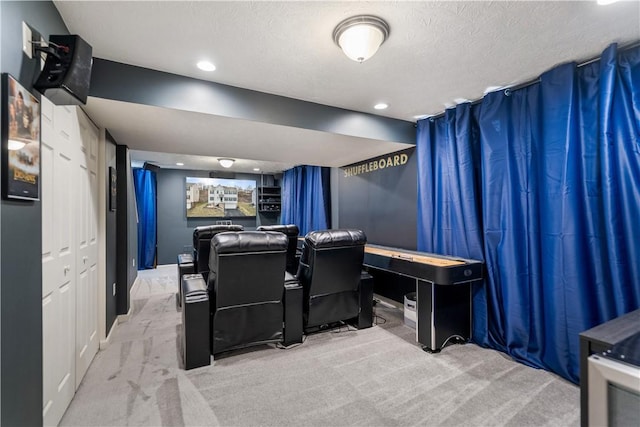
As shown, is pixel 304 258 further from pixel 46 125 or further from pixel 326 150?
pixel 46 125

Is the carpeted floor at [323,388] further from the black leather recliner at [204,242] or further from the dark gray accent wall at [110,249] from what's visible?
the black leather recliner at [204,242]

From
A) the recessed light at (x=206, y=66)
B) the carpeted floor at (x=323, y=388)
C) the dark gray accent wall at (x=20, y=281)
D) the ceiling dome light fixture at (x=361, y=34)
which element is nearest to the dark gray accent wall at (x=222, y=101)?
the recessed light at (x=206, y=66)

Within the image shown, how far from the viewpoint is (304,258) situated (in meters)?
2.88

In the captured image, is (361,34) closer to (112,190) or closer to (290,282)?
(290,282)

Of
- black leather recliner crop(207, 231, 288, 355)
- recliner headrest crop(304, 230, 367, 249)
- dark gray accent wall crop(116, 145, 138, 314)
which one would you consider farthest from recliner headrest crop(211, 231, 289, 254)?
dark gray accent wall crop(116, 145, 138, 314)

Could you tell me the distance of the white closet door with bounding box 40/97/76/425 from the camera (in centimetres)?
153

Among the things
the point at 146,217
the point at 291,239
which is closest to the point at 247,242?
the point at 291,239

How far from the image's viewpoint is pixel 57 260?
1.70 meters

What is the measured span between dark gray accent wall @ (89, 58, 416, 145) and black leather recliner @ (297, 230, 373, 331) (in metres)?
1.22

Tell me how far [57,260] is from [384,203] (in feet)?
12.1

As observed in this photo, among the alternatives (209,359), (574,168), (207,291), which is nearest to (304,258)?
(207,291)

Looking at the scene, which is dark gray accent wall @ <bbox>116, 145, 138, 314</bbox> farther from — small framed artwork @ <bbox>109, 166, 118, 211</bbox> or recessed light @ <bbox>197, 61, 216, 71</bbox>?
recessed light @ <bbox>197, 61, 216, 71</bbox>

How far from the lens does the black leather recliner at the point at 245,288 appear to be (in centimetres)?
233

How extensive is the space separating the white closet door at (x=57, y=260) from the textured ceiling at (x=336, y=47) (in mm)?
622
